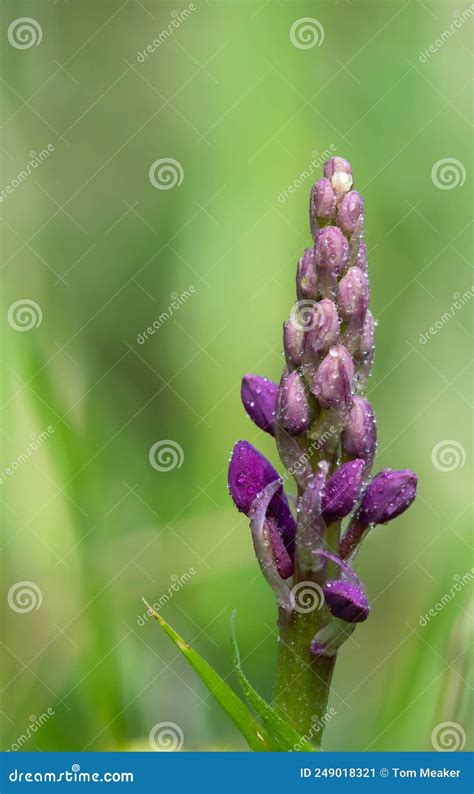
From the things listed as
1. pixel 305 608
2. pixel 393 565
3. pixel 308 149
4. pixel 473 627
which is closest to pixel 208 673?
pixel 305 608

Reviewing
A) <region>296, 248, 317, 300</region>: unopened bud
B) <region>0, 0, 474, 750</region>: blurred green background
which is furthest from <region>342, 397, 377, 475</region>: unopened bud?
<region>0, 0, 474, 750</region>: blurred green background

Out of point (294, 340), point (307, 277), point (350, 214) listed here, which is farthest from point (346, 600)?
point (350, 214)

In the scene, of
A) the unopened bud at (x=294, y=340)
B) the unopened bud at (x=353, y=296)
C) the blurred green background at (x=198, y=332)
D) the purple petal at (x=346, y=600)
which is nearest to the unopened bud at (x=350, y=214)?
the unopened bud at (x=353, y=296)

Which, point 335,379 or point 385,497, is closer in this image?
point 335,379

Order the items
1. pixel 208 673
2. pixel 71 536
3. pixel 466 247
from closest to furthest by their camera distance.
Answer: pixel 208 673 < pixel 71 536 < pixel 466 247

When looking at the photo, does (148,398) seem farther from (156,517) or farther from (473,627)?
(473,627)

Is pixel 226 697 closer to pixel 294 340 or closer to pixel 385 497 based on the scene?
pixel 385 497
